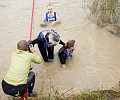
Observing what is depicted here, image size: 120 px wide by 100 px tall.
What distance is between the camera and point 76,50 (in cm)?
441

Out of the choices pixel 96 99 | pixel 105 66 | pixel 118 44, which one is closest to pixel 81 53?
pixel 105 66

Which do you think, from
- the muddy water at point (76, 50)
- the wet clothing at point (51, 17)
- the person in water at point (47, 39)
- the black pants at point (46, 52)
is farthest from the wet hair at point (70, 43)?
the wet clothing at point (51, 17)

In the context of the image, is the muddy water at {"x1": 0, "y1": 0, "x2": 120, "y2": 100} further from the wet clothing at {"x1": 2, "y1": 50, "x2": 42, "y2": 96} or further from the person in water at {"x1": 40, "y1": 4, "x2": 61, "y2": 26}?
the wet clothing at {"x1": 2, "y1": 50, "x2": 42, "y2": 96}

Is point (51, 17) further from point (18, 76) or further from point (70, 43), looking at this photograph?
point (18, 76)

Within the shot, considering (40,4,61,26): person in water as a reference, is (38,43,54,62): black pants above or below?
below

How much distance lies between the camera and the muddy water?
3.35 meters

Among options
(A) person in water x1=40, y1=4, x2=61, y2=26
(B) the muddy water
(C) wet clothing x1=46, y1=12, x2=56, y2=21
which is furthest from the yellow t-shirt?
(C) wet clothing x1=46, y1=12, x2=56, y2=21

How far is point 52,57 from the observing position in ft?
13.0

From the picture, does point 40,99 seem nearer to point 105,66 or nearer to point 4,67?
point 4,67

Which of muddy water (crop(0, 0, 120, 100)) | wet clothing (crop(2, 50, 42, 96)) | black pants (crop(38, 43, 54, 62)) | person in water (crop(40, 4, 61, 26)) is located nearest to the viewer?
wet clothing (crop(2, 50, 42, 96))

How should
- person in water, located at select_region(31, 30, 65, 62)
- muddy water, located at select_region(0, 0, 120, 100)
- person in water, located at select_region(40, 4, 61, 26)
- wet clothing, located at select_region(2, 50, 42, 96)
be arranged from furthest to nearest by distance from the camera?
person in water, located at select_region(40, 4, 61, 26) → muddy water, located at select_region(0, 0, 120, 100) → person in water, located at select_region(31, 30, 65, 62) → wet clothing, located at select_region(2, 50, 42, 96)

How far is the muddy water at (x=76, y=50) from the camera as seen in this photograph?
132 inches

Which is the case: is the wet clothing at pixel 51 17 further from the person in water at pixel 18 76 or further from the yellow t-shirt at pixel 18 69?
the yellow t-shirt at pixel 18 69

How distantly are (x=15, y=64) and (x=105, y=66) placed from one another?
7.97 feet
